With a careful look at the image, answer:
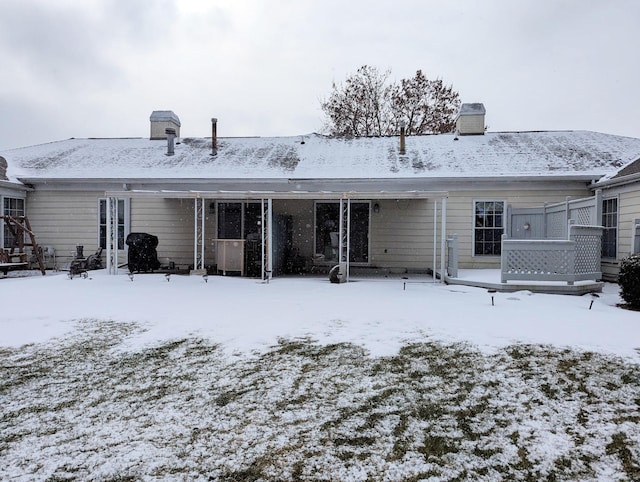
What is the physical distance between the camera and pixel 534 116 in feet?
91.6

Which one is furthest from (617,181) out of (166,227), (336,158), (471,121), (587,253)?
(166,227)

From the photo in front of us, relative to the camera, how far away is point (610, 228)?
10055 mm

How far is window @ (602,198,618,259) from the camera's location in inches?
390

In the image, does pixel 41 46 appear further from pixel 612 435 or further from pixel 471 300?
pixel 612 435

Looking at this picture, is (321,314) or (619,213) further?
(619,213)

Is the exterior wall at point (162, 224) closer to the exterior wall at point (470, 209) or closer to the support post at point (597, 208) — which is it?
the exterior wall at point (470, 209)

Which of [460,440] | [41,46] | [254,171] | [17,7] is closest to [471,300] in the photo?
[460,440]

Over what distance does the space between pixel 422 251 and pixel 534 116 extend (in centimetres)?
2169

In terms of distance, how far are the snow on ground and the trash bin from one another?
178cm

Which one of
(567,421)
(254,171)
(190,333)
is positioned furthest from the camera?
(254,171)

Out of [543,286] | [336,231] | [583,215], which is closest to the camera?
[543,286]

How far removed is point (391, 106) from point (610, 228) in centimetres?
1585

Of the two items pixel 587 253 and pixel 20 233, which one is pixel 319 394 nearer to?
pixel 587 253

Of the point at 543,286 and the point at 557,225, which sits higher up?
the point at 557,225
